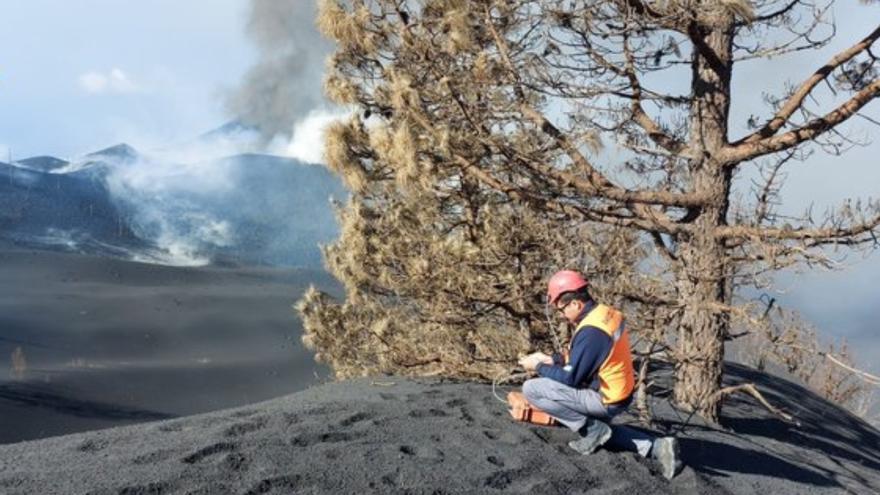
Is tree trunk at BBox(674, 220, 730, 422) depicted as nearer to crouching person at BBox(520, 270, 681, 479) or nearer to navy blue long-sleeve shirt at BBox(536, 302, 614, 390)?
crouching person at BBox(520, 270, 681, 479)

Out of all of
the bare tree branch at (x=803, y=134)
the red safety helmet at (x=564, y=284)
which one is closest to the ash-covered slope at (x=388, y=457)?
the red safety helmet at (x=564, y=284)

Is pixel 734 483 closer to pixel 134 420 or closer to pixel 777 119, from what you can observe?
pixel 777 119

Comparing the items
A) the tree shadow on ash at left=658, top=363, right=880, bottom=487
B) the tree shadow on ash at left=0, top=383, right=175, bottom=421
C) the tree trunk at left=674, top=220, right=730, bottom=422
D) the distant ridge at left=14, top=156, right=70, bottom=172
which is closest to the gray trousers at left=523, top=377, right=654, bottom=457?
the tree shadow on ash at left=658, top=363, right=880, bottom=487

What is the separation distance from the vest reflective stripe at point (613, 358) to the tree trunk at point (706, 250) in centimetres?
221

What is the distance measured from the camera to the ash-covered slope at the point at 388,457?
454 cm

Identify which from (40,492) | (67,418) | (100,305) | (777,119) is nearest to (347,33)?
(777,119)

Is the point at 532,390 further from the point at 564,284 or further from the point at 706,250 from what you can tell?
the point at 706,250

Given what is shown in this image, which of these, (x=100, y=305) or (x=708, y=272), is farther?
(x=100, y=305)

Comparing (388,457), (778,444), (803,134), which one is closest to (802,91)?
(803,134)

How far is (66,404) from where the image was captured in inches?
657

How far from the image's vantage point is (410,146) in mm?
7410

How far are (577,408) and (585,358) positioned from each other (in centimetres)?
45

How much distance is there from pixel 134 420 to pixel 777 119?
1353cm

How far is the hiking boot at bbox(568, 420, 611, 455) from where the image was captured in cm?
570
